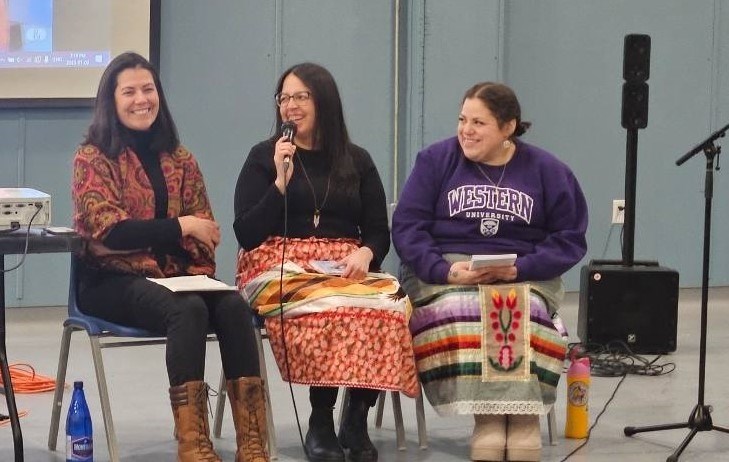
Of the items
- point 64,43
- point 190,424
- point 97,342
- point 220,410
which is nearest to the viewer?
point 190,424

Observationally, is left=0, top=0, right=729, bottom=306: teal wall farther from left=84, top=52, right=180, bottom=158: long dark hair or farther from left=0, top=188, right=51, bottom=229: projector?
left=0, top=188, right=51, bottom=229: projector

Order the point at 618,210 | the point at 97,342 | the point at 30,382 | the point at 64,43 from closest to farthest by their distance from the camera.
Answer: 1. the point at 97,342
2. the point at 30,382
3. the point at 64,43
4. the point at 618,210

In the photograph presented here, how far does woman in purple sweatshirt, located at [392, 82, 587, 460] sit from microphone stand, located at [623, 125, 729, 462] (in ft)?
1.15

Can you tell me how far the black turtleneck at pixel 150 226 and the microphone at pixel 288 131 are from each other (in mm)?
341

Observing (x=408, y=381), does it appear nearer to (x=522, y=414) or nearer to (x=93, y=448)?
(x=522, y=414)

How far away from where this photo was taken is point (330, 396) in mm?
3328

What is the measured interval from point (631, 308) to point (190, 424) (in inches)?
96.3

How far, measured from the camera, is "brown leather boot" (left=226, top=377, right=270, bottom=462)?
307 centimetres

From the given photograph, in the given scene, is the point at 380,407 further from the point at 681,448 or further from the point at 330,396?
the point at 681,448

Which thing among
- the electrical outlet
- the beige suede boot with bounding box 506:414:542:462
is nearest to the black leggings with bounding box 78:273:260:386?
the beige suede boot with bounding box 506:414:542:462

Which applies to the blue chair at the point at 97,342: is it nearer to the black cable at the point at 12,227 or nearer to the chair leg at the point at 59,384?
the chair leg at the point at 59,384

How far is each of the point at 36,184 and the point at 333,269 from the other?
271cm

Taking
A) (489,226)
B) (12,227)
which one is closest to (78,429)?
(12,227)

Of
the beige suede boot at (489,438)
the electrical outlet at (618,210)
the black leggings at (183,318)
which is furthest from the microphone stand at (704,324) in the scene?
the electrical outlet at (618,210)
